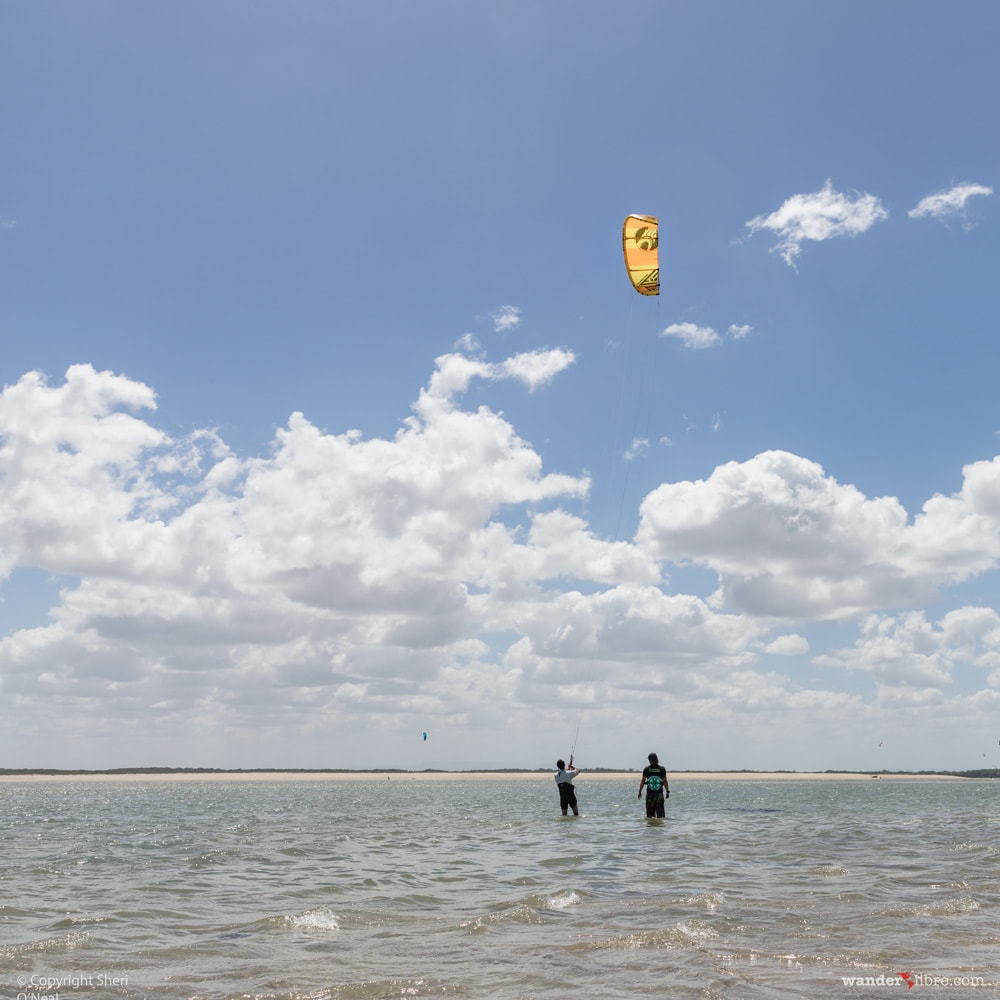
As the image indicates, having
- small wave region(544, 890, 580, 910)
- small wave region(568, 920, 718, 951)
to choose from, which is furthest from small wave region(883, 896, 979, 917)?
small wave region(544, 890, 580, 910)

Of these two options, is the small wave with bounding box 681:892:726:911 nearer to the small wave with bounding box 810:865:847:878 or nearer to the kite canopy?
the small wave with bounding box 810:865:847:878

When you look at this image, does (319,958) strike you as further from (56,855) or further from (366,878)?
(56,855)

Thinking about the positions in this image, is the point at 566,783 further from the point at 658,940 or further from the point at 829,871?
the point at 658,940

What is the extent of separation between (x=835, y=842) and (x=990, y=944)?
14148 mm

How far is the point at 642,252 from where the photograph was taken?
25281mm

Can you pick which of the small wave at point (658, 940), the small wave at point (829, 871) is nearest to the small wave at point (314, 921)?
the small wave at point (658, 940)

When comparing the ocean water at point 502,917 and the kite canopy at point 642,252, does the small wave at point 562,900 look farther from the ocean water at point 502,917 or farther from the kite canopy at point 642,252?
the kite canopy at point 642,252

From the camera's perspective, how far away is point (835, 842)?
2308 centimetres

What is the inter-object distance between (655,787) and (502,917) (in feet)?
60.6

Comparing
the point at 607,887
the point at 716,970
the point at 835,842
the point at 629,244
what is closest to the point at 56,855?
the point at 607,887

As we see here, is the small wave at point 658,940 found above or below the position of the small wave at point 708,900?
above

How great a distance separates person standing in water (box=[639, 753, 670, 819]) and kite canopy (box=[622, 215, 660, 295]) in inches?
588

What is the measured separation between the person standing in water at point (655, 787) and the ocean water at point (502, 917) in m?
3.96

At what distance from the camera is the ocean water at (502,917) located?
8477mm
